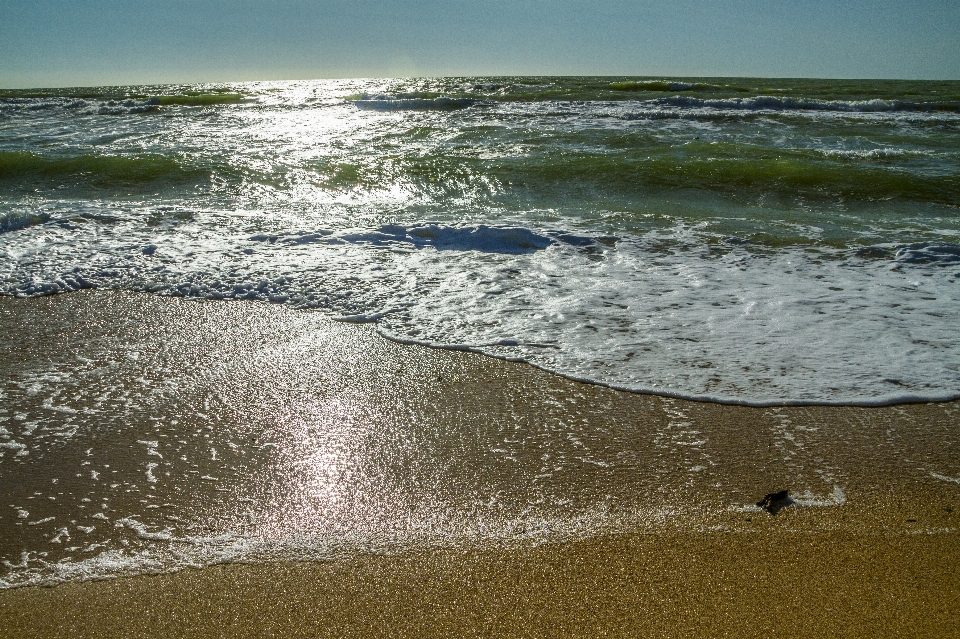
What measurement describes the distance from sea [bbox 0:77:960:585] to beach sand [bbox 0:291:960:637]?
0.67ft

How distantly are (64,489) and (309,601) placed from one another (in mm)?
1149

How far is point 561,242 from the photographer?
5.52 metres

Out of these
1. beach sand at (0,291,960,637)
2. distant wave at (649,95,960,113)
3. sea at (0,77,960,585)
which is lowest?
beach sand at (0,291,960,637)

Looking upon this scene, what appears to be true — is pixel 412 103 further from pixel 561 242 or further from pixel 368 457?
pixel 368 457

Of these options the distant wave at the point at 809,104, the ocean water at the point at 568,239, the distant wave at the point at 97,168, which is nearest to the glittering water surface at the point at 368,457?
the ocean water at the point at 568,239

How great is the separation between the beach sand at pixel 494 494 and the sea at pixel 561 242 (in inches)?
8.1

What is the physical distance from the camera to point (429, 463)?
243 centimetres

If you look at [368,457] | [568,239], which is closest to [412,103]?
[568,239]

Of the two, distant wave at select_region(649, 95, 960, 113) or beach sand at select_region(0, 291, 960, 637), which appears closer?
beach sand at select_region(0, 291, 960, 637)

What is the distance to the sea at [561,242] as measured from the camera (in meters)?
3.35

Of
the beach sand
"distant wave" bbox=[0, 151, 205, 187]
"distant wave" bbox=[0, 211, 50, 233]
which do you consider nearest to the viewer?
the beach sand

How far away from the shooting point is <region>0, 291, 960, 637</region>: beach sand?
169 centimetres

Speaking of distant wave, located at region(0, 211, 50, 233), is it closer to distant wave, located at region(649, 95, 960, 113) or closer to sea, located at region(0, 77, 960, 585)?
sea, located at region(0, 77, 960, 585)

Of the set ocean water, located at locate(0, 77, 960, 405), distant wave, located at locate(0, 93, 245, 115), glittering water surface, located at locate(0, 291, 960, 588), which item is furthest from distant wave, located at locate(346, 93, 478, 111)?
glittering water surface, located at locate(0, 291, 960, 588)
